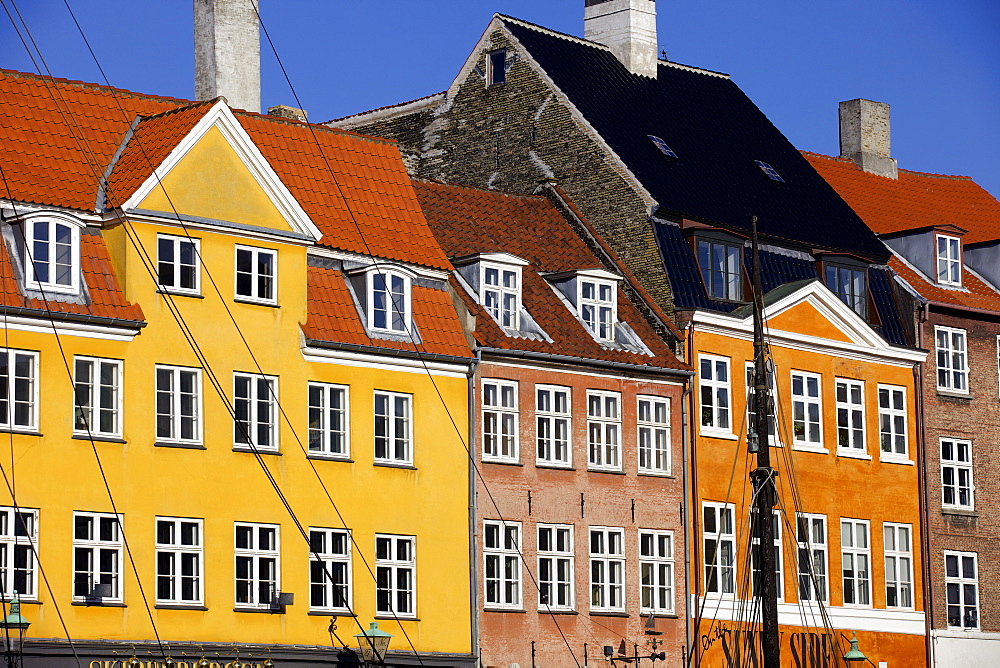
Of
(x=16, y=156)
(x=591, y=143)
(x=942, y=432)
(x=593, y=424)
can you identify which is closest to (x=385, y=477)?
(x=593, y=424)

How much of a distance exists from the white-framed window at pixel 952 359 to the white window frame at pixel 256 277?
72.4 ft

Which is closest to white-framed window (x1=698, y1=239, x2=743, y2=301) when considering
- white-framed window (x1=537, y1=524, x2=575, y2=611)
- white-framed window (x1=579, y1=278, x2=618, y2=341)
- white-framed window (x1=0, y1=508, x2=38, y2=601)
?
white-framed window (x1=579, y1=278, x2=618, y2=341)

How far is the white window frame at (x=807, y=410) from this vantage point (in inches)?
2093

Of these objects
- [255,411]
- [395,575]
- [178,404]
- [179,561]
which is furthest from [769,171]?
[179,561]

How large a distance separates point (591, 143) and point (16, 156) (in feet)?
58.3

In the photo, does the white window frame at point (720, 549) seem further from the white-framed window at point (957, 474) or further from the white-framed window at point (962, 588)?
the white-framed window at point (957, 474)

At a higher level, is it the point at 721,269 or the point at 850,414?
the point at 721,269

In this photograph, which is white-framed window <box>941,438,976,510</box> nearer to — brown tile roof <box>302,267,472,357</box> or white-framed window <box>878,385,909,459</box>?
white-framed window <box>878,385,909,459</box>

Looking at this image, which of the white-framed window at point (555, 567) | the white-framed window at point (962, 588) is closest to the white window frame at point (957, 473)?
the white-framed window at point (962, 588)

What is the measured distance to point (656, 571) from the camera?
48.7m

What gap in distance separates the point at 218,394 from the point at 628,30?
22.3 metres

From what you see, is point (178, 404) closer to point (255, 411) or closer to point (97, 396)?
point (97, 396)

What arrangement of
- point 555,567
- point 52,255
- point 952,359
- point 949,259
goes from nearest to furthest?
point 52,255
point 555,567
point 952,359
point 949,259

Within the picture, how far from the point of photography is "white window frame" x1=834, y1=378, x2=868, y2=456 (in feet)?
178
